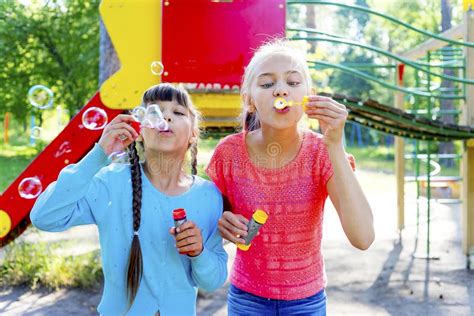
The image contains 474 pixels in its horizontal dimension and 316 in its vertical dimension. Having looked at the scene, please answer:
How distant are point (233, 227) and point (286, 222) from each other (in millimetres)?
193

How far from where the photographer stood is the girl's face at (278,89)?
182cm

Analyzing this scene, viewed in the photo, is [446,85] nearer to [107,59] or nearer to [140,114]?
[107,59]

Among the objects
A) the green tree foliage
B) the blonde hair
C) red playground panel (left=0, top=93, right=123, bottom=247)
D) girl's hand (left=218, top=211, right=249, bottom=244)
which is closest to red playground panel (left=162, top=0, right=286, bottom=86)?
red playground panel (left=0, top=93, right=123, bottom=247)

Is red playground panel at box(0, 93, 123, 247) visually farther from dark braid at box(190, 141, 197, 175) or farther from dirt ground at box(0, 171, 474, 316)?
dark braid at box(190, 141, 197, 175)

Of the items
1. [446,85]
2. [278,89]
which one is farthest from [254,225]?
[446,85]

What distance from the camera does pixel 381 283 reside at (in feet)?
16.6

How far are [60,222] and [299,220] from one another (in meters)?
0.71

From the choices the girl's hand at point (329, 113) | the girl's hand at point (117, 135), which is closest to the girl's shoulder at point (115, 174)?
the girl's hand at point (117, 135)

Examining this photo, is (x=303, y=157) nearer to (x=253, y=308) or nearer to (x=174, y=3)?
(x=253, y=308)

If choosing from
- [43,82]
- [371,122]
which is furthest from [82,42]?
[371,122]

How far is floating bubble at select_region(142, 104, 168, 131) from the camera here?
186 cm

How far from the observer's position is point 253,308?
186 cm

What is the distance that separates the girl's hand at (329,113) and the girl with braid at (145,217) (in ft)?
1.44

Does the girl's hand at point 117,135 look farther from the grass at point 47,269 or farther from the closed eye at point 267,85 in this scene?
the grass at point 47,269
